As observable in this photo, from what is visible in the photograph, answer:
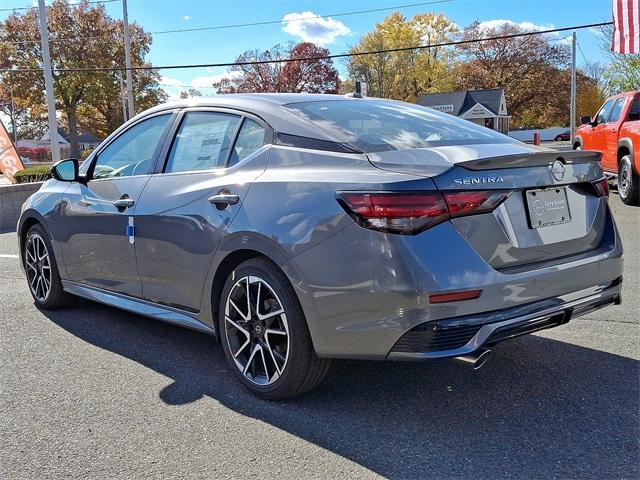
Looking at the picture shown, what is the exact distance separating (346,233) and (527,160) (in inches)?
37.5

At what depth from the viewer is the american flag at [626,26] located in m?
15.3

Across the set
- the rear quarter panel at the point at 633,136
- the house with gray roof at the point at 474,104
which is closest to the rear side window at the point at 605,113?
the rear quarter panel at the point at 633,136

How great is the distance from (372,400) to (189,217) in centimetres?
146

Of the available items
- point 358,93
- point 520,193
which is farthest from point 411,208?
point 358,93

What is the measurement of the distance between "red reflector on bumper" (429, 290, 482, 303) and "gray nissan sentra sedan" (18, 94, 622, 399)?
1 cm

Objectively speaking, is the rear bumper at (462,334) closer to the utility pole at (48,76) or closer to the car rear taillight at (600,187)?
the car rear taillight at (600,187)

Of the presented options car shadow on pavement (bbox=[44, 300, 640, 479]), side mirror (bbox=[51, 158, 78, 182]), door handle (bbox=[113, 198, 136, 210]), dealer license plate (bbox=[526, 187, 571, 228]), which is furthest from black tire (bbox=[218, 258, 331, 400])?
side mirror (bbox=[51, 158, 78, 182])

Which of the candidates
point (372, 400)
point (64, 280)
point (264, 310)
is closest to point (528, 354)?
point (372, 400)

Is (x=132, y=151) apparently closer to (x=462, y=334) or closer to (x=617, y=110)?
(x=462, y=334)

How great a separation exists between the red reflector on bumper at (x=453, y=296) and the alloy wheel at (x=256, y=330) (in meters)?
0.81

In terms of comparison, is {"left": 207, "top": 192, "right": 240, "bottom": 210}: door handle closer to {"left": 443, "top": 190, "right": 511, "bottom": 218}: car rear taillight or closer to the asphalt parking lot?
the asphalt parking lot

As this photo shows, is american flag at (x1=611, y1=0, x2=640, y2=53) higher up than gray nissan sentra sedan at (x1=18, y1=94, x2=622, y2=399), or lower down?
higher up

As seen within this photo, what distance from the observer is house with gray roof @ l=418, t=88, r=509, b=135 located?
57031 mm

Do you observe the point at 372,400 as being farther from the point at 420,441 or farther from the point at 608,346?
the point at 608,346
